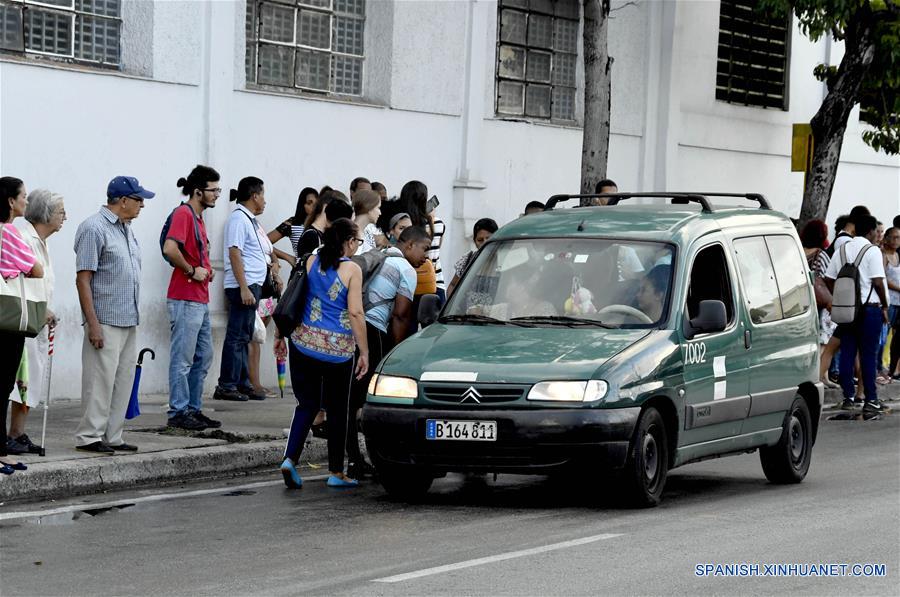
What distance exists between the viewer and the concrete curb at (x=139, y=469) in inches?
404

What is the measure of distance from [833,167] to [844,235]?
5306mm

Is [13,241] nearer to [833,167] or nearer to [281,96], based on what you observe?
[281,96]

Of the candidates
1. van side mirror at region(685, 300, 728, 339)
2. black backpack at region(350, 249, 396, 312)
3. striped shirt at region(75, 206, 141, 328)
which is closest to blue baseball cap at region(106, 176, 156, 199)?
striped shirt at region(75, 206, 141, 328)

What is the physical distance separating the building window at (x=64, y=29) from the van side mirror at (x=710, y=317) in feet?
24.1

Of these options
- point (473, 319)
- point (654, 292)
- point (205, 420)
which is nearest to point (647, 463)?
point (654, 292)

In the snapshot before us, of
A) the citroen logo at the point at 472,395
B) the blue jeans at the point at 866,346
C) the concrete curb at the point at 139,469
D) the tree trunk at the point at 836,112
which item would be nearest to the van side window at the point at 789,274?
the citroen logo at the point at 472,395

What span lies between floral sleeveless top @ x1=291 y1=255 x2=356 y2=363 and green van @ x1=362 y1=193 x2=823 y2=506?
0.55 meters

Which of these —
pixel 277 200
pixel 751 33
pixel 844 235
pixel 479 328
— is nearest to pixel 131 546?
pixel 479 328

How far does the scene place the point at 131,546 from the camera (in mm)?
8516

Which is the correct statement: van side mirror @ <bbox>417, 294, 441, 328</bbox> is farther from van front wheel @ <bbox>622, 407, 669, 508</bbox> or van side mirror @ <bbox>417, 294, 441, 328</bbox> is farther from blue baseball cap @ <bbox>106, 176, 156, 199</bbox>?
blue baseball cap @ <bbox>106, 176, 156, 199</bbox>

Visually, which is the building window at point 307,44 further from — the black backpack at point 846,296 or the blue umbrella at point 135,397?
the blue umbrella at point 135,397

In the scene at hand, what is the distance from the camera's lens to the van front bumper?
31.0 ft

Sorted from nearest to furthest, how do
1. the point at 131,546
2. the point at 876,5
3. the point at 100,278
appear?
the point at 131,546 → the point at 100,278 → the point at 876,5

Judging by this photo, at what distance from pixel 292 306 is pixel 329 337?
325 mm
